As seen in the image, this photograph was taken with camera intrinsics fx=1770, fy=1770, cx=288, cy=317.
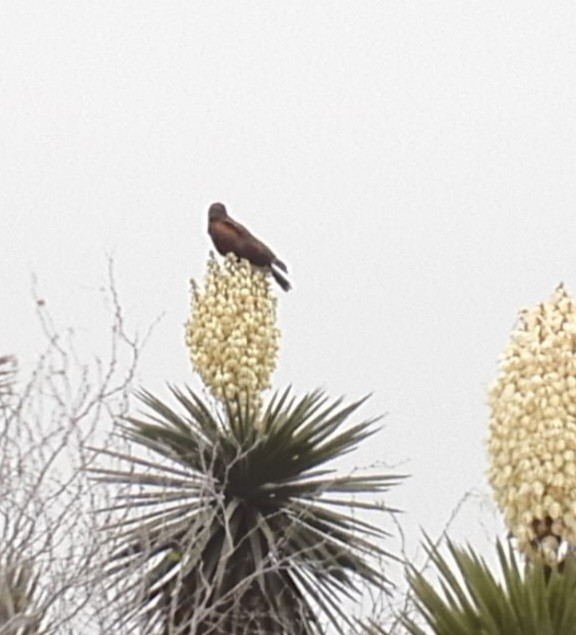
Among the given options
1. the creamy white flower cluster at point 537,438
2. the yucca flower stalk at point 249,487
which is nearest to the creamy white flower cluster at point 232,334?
the yucca flower stalk at point 249,487

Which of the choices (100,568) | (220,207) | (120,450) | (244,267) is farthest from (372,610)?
(220,207)

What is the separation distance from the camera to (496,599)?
6.04 metres

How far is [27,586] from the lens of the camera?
6555mm

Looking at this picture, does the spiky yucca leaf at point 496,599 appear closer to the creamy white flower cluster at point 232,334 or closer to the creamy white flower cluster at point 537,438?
the creamy white flower cluster at point 537,438

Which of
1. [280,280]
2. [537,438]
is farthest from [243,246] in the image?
[537,438]

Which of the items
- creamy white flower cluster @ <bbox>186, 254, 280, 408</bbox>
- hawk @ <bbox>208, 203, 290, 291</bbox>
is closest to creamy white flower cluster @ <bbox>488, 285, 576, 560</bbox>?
creamy white flower cluster @ <bbox>186, 254, 280, 408</bbox>

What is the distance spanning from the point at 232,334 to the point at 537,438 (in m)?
3.56

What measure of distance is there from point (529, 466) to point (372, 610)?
2030mm

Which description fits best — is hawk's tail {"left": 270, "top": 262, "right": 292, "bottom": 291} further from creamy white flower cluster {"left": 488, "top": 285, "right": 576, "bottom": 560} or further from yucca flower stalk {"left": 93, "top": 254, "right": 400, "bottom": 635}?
creamy white flower cluster {"left": 488, "top": 285, "right": 576, "bottom": 560}

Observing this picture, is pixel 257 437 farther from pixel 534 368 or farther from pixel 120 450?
pixel 534 368

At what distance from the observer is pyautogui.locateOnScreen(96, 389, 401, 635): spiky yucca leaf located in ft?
29.6

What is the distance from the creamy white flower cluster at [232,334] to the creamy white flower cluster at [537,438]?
3283 mm

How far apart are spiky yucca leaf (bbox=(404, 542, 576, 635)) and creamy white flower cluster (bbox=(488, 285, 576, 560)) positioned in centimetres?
14

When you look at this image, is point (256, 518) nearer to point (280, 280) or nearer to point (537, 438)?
point (280, 280)
